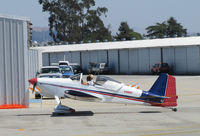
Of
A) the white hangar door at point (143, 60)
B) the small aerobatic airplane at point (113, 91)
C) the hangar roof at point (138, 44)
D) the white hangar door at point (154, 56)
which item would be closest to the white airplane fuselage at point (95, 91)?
the small aerobatic airplane at point (113, 91)

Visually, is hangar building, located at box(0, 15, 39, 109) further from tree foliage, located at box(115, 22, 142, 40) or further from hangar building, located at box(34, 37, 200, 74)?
tree foliage, located at box(115, 22, 142, 40)

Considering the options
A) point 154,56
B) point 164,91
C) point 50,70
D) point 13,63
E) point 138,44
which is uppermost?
point 138,44

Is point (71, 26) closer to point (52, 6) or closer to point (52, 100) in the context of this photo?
point (52, 6)

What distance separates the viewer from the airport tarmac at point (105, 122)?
1216 cm

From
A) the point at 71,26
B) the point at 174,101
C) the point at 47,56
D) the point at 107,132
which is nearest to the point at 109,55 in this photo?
the point at 47,56

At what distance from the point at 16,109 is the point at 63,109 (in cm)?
338

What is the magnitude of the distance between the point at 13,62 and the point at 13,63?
0.05 m

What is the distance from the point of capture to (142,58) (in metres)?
56.9

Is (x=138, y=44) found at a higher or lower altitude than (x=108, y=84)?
higher

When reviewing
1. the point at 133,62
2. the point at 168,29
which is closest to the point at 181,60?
the point at 133,62

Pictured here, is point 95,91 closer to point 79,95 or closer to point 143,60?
point 79,95

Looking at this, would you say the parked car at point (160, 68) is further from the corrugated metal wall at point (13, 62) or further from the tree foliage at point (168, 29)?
the tree foliage at point (168, 29)

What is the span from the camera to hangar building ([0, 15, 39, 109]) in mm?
18594

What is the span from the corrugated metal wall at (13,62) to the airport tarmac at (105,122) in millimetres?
1110
